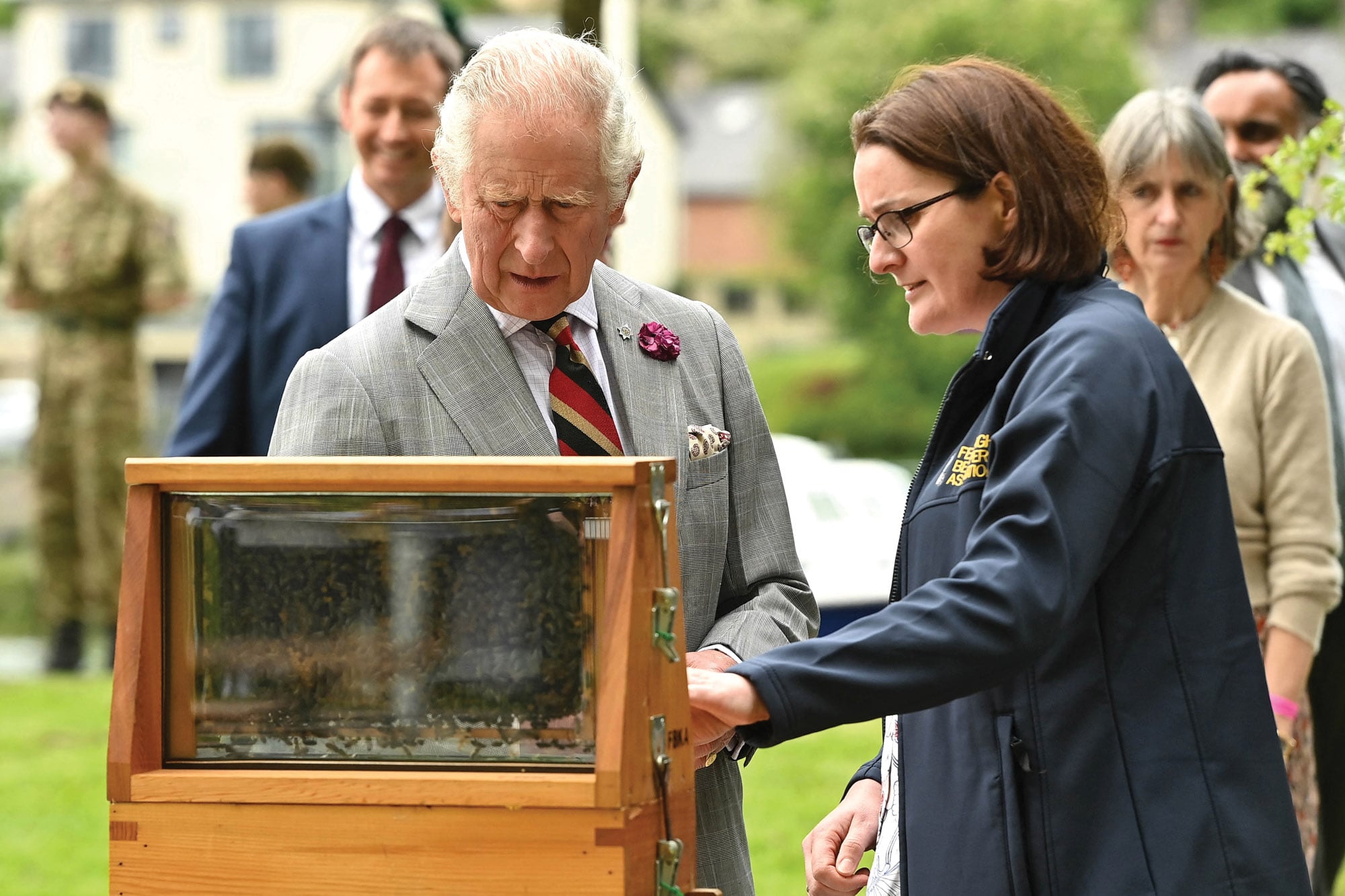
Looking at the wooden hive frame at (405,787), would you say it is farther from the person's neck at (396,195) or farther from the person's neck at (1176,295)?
the person's neck at (396,195)

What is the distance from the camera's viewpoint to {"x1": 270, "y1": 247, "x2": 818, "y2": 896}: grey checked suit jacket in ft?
8.10

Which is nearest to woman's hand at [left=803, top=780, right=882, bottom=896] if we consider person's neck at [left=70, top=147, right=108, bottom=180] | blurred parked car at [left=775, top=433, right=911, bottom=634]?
blurred parked car at [left=775, top=433, right=911, bottom=634]

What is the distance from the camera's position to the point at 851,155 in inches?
1241

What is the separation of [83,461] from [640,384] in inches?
304

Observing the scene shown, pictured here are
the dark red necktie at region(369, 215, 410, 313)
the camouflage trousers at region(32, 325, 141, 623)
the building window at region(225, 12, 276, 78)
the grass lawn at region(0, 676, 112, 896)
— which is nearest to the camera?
the dark red necktie at region(369, 215, 410, 313)

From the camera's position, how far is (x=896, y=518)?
11.6 meters

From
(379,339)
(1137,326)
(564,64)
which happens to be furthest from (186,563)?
(1137,326)

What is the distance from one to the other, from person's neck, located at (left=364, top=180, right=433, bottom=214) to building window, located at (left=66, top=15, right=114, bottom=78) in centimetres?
5490

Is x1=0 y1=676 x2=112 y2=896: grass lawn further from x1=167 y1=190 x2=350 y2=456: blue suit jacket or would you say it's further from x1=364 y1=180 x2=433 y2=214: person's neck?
x1=364 y1=180 x2=433 y2=214: person's neck

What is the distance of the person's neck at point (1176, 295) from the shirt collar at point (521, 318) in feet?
6.11

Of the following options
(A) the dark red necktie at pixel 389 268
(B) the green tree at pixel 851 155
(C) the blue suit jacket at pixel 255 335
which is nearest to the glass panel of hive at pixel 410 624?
(C) the blue suit jacket at pixel 255 335

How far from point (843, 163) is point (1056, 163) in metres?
39.1

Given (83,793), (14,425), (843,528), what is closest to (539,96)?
(83,793)

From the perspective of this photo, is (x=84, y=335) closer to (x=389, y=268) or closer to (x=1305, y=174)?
(x=389, y=268)
